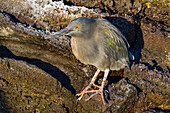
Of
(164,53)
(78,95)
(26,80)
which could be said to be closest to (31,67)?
(26,80)

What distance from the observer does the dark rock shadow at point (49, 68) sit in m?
3.84

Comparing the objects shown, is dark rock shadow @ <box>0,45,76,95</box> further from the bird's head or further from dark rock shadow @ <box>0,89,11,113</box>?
the bird's head

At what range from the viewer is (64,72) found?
13.4ft

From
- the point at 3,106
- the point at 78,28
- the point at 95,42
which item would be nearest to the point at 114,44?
the point at 95,42

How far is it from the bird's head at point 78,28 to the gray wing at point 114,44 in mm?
356

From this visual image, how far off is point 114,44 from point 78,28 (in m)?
0.76

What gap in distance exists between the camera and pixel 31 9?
480cm

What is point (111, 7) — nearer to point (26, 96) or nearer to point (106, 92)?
point (106, 92)

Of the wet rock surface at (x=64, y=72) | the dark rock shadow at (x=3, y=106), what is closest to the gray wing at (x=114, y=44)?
the wet rock surface at (x=64, y=72)

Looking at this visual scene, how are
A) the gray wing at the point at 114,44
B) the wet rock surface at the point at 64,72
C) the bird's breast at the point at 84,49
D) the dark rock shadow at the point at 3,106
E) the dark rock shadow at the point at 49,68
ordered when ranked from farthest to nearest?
the dark rock shadow at the point at 49,68 < the wet rock surface at the point at 64,72 < the dark rock shadow at the point at 3,106 < the gray wing at the point at 114,44 < the bird's breast at the point at 84,49

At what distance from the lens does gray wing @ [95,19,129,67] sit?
3312mm

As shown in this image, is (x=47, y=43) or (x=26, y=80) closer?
(x=26, y=80)

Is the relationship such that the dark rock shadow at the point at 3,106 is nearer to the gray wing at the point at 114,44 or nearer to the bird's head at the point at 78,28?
the bird's head at the point at 78,28

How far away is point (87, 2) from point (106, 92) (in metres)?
2.69
